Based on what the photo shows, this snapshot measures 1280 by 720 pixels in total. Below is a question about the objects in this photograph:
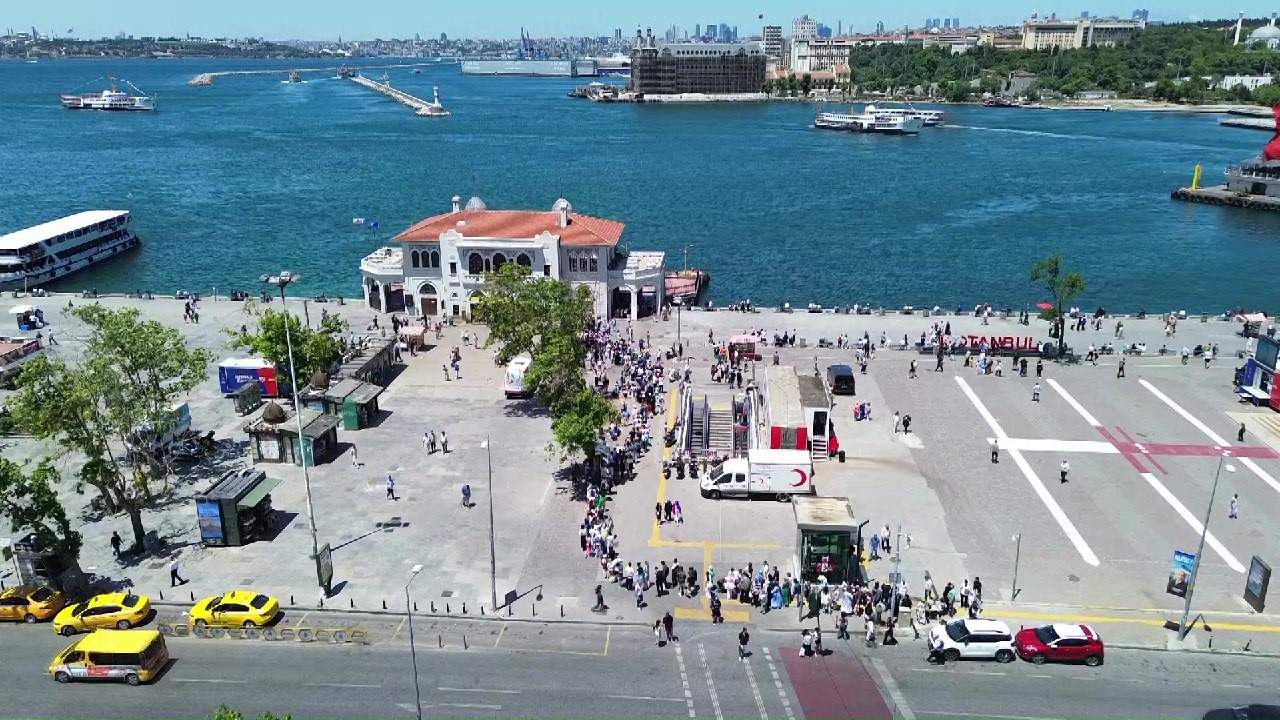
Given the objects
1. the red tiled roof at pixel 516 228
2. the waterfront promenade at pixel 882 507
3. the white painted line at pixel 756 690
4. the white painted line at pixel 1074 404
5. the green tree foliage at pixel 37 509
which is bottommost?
the waterfront promenade at pixel 882 507

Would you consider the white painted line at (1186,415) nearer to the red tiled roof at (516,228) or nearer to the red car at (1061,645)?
the red car at (1061,645)

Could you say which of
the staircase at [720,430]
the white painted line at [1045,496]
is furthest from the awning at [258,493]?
the white painted line at [1045,496]

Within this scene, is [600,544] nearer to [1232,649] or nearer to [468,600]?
[468,600]

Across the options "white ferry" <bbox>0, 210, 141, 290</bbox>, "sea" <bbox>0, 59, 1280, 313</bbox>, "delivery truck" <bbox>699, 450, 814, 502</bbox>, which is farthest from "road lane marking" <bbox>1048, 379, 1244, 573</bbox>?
"white ferry" <bbox>0, 210, 141, 290</bbox>

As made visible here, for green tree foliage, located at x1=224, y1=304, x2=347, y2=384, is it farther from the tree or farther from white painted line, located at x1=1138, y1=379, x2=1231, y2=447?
white painted line, located at x1=1138, y1=379, x2=1231, y2=447

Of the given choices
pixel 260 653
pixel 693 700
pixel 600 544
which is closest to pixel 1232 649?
pixel 693 700
